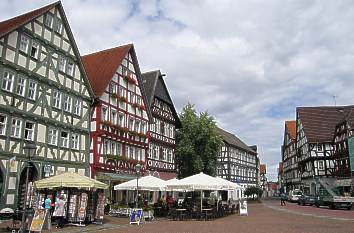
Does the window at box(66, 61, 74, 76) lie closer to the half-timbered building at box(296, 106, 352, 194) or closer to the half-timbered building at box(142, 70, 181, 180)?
the half-timbered building at box(142, 70, 181, 180)

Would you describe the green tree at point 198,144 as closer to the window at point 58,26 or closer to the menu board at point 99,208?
the window at point 58,26

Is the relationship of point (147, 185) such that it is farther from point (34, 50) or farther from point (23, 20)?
point (23, 20)

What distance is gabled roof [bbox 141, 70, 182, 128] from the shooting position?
40.2 meters

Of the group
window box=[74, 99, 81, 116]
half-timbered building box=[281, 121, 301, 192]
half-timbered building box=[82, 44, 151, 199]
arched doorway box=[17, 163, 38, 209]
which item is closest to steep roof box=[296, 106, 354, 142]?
half-timbered building box=[281, 121, 301, 192]

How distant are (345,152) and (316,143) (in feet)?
26.3

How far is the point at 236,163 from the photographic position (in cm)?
7925

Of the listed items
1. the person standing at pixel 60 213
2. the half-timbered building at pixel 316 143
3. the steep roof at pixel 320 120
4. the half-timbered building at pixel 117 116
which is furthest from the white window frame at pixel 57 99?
the steep roof at pixel 320 120

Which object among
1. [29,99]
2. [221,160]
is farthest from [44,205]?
[221,160]

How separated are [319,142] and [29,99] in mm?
49800

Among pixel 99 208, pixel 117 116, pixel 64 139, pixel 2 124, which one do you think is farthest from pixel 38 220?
pixel 117 116

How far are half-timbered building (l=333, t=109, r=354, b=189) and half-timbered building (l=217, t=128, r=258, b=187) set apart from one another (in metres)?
19.0

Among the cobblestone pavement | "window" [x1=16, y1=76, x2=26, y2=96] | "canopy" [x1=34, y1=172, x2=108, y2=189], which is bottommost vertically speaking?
the cobblestone pavement

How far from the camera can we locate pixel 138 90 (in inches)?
1465

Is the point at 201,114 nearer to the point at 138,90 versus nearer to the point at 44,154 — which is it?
the point at 138,90
